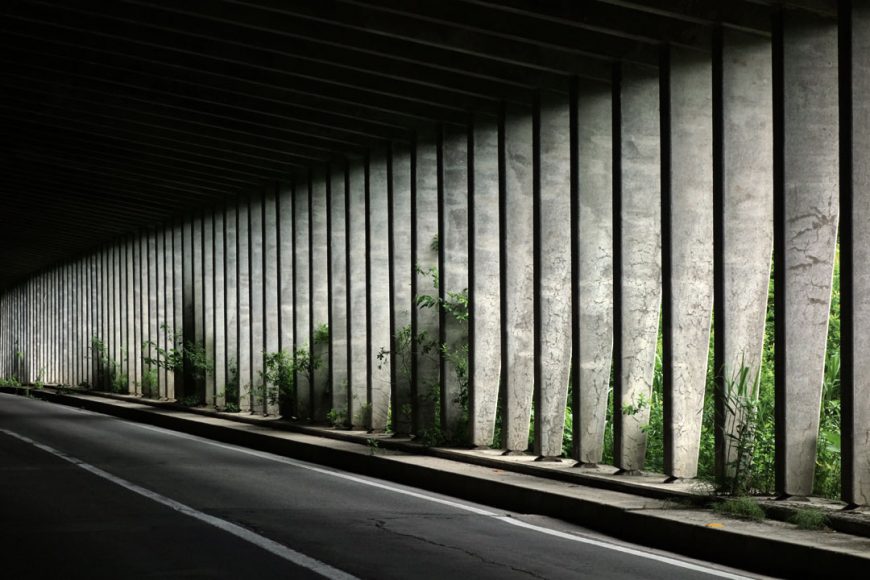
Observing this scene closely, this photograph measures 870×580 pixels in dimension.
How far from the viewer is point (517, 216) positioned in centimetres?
1410

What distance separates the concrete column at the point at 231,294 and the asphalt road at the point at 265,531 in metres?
9.54

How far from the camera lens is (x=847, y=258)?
28.3 feet

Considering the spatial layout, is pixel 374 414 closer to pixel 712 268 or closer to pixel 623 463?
pixel 623 463

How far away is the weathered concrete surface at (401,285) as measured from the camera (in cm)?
1691

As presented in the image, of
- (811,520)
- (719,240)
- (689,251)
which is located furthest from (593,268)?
(811,520)

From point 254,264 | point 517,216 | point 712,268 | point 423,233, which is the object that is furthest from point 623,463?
point 254,264

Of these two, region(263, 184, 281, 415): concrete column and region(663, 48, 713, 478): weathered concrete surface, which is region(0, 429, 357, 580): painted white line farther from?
region(263, 184, 281, 415): concrete column

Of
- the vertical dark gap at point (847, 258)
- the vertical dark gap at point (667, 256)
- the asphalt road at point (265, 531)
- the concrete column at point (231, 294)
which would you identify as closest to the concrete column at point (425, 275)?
the asphalt road at point (265, 531)

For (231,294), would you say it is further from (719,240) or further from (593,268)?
(719,240)

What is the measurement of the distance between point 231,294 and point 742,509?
666 inches

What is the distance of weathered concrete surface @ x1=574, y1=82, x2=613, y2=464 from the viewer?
40.9 ft

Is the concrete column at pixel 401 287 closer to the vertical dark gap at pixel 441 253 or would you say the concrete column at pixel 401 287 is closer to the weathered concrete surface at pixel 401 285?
the weathered concrete surface at pixel 401 285

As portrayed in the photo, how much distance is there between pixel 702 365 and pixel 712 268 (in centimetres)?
97

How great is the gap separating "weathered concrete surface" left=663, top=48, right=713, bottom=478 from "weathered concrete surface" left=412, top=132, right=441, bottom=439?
5.65 m
